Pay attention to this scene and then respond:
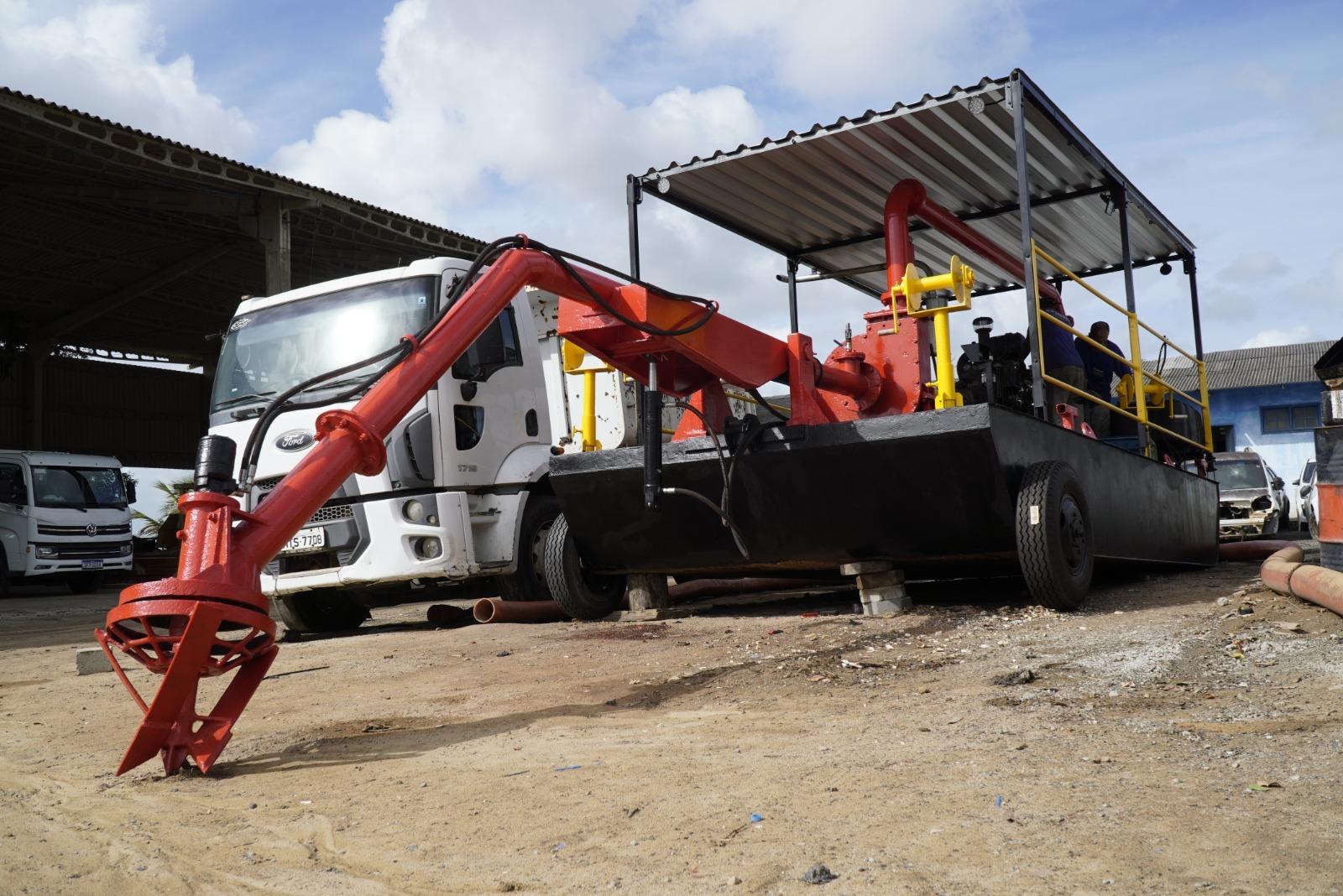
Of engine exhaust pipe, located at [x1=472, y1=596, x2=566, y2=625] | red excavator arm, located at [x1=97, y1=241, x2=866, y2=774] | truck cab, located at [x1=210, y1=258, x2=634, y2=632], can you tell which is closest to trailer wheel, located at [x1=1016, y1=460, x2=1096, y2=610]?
red excavator arm, located at [x1=97, y1=241, x2=866, y2=774]

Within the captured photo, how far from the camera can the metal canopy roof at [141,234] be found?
50.1 feet

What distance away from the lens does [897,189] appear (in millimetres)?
7492

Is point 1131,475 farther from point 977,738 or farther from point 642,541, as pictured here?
point 977,738

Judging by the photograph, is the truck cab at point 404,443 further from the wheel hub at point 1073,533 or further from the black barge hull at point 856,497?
the wheel hub at point 1073,533

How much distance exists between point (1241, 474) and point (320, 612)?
55.6 feet

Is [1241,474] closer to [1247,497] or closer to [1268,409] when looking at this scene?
[1247,497]

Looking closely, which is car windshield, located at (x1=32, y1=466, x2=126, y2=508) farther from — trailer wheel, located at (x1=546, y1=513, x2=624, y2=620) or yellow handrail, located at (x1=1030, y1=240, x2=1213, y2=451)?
yellow handrail, located at (x1=1030, y1=240, x2=1213, y2=451)

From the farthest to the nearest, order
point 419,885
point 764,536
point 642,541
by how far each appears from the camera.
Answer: point 642,541
point 764,536
point 419,885

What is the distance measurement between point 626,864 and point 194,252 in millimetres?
21132

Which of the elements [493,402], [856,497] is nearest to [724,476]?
[856,497]

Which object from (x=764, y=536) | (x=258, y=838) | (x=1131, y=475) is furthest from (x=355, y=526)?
(x=1131, y=475)

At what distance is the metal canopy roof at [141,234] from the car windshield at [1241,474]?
13667mm

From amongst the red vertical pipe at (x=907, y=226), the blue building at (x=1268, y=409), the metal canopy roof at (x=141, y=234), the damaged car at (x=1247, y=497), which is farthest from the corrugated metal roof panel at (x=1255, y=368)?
the red vertical pipe at (x=907, y=226)

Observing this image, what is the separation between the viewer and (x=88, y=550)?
19141 millimetres
